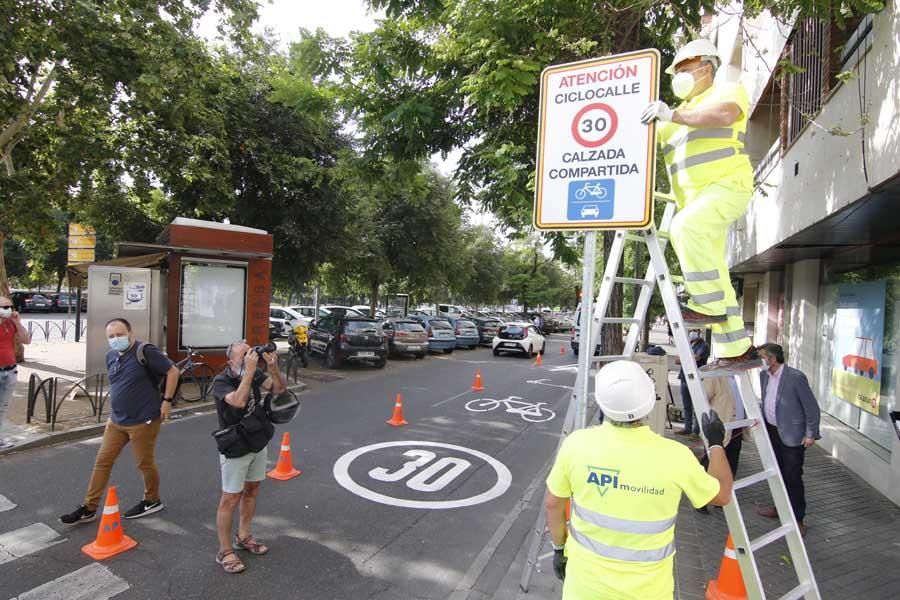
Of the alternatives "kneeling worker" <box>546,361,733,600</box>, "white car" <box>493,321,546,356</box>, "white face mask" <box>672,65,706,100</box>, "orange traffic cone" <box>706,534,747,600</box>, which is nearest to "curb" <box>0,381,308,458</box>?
"kneeling worker" <box>546,361,733,600</box>

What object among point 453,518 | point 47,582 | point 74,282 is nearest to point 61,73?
point 74,282

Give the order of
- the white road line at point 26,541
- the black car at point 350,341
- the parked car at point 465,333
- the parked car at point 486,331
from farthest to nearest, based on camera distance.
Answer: the parked car at point 486,331, the parked car at point 465,333, the black car at point 350,341, the white road line at point 26,541

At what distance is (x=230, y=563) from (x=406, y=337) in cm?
1452

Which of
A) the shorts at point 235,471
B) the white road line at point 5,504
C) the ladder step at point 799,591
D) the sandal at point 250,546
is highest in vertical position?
the shorts at point 235,471

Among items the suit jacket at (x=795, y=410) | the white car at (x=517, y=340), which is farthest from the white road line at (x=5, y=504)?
the white car at (x=517, y=340)

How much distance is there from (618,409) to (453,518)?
11.7 feet

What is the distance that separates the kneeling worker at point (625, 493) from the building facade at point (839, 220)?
11.3 feet

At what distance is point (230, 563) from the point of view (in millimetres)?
3904

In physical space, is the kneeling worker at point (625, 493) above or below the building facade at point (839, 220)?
below

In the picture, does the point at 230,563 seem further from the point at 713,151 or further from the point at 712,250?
the point at 713,151

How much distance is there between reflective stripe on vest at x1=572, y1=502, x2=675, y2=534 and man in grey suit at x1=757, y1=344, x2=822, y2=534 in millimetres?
3525

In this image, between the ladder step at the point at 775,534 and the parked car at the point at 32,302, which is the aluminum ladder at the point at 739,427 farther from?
the parked car at the point at 32,302

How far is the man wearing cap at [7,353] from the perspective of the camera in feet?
20.9

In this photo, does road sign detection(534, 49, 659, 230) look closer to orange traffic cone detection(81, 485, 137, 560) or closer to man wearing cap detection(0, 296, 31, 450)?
orange traffic cone detection(81, 485, 137, 560)
